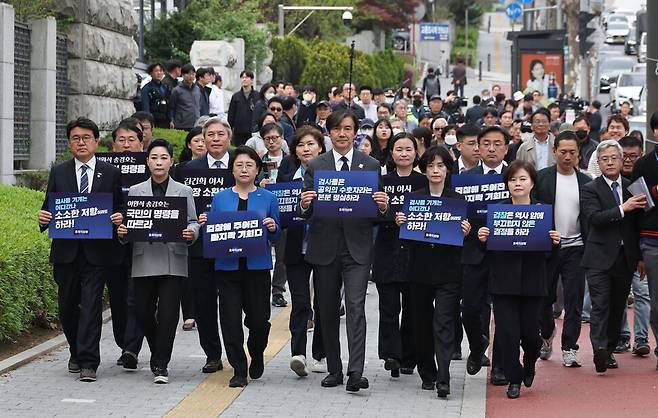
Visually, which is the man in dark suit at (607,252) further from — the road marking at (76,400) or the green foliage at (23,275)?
the green foliage at (23,275)

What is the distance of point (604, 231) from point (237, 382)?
131 inches

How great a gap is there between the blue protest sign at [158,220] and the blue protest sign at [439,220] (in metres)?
1.77

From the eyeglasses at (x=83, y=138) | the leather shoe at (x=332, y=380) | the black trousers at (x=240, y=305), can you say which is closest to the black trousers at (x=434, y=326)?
the leather shoe at (x=332, y=380)

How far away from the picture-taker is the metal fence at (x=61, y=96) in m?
19.8

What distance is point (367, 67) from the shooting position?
5325 cm

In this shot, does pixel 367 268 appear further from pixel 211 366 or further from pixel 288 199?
pixel 211 366

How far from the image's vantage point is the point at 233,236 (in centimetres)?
1097

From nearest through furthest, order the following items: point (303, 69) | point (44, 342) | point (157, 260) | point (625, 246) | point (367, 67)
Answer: point (157, 260), point (625, 246), point (44, 342), point (303, 69), point (367, 67)

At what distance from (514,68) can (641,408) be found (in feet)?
125

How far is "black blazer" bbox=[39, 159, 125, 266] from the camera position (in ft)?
37.1

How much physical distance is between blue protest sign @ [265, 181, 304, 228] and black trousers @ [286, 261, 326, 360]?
0.38 metres

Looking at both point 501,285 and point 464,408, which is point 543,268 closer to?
point 501,285

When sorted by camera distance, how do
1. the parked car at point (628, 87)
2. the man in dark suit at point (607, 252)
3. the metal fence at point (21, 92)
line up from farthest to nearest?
the parked car at point (628, 87) < the metal fence at point (21, 92) < the man in dark suit at point (607, 252)

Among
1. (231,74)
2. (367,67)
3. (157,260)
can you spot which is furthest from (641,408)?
(367,67)
